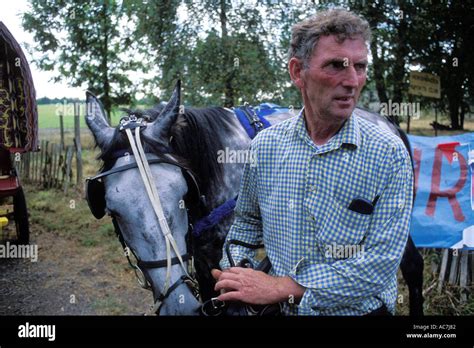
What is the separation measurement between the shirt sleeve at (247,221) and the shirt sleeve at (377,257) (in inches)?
11.9

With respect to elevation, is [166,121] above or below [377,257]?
above

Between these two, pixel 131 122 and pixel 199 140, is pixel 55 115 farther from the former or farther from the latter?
pixel 131 122

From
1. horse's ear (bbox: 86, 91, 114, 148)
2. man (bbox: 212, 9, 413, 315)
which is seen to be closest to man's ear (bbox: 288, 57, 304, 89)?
man (bbox: 212, 9, 413, 315)

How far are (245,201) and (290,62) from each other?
0.47 m

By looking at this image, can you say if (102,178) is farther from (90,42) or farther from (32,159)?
(32,159)

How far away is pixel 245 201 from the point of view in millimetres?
1369

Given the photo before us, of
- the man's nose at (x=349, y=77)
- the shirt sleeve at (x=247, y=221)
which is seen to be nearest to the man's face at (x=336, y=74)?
the man's nose at (x=349, y=77)

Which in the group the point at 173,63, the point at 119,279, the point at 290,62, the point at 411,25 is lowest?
the point at 119,279

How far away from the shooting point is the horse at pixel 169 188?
1631 millimetres

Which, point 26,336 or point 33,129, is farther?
point 33,129

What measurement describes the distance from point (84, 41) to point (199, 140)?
3276mm

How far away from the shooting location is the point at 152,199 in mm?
1622

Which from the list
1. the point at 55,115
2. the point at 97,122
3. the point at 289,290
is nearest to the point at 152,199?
the point at 97,122

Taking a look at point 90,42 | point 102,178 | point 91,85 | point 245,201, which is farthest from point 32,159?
point 245,201
